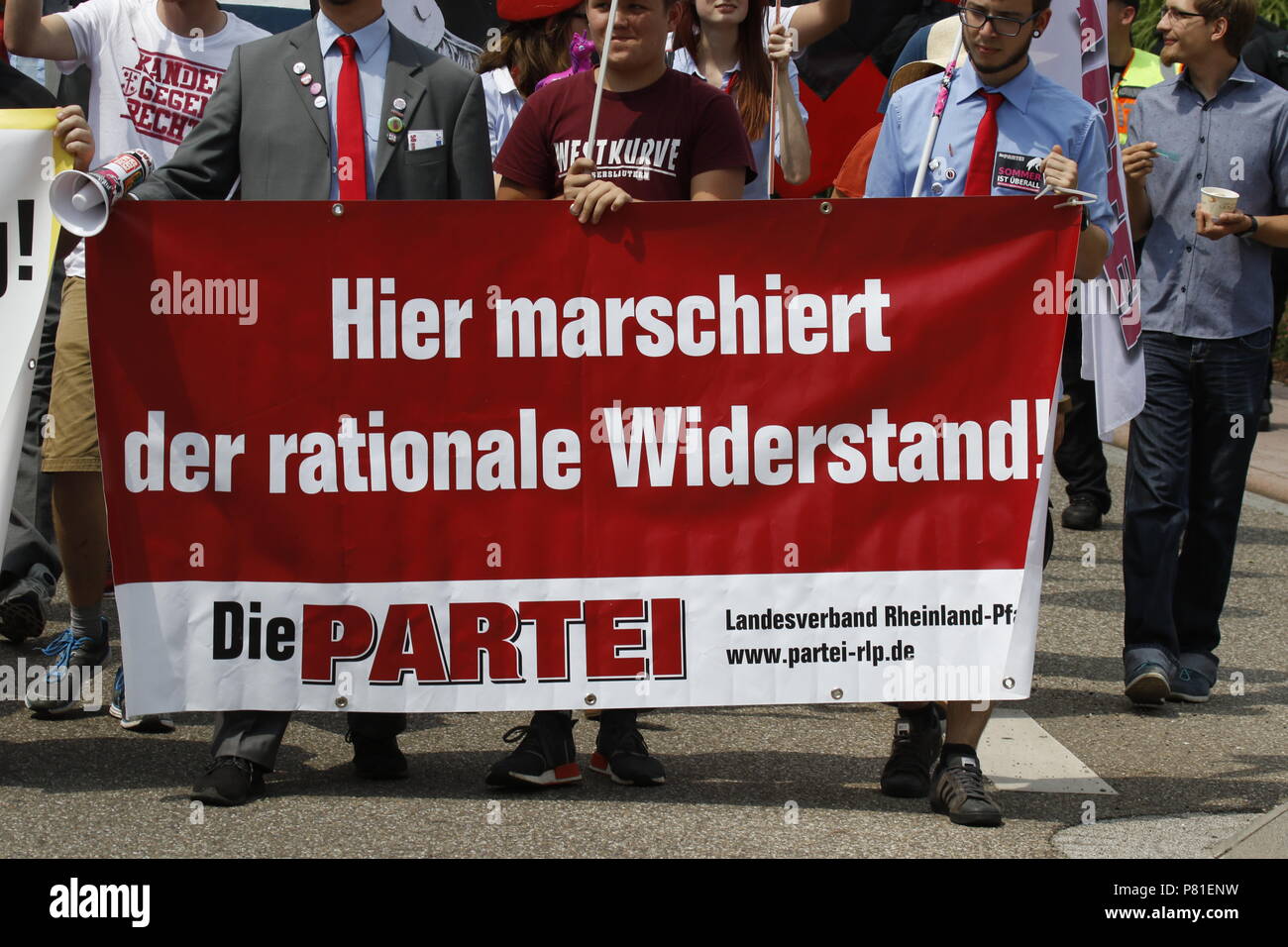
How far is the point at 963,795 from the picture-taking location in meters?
5.11

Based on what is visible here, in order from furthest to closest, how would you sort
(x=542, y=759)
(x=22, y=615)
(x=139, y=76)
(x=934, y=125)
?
(x=22, y=615) < (x=139, y=76) < (x=934, y=125) < (x=542, y=759)

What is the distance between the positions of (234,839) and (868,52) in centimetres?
533

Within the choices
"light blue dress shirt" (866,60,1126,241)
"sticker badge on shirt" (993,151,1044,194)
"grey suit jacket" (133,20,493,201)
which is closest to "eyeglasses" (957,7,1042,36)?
"light blue dress shirt" (866,60,1126,241)

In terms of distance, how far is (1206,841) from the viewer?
502cm

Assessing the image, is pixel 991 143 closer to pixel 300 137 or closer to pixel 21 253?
pixel 300 137

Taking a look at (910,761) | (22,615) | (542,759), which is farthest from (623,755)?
(22,615)

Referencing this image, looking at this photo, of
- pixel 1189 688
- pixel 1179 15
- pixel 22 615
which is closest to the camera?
pixel 1189 688

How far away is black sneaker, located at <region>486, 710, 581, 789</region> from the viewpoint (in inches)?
209

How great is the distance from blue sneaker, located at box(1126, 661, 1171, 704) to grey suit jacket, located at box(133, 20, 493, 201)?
279 cm

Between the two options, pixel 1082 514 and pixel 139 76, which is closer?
pixel 139 76

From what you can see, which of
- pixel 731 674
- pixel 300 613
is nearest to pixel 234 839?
pixel 300 613

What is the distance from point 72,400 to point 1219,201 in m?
3.80

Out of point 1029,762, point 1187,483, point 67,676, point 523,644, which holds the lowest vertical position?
point 1029,762

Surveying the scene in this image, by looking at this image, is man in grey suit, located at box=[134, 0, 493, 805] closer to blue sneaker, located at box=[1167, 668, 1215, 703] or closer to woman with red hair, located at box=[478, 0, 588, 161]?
woman with red hair, located at box=[478, 0, 588, 161]
